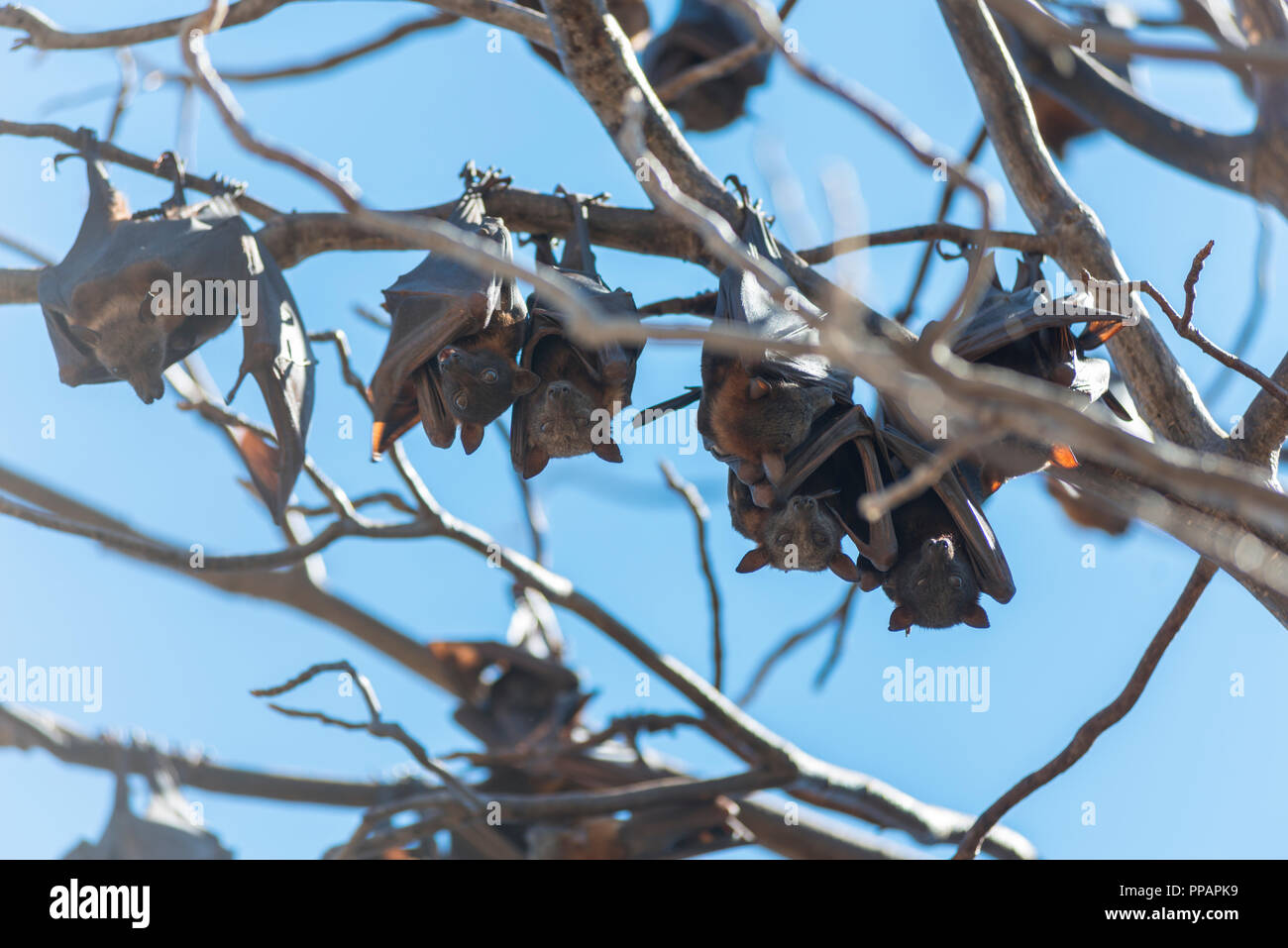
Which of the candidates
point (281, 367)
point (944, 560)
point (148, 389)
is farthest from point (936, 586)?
point (148, 389)

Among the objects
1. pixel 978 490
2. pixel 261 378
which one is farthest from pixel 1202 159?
pixel 261 378

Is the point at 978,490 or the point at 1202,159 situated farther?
the point at 1202,159

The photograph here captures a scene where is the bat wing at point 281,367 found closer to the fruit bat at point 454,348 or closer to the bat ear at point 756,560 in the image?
the fruit bat at point 454,348

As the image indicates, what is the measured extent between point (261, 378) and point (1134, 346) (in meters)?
3.00

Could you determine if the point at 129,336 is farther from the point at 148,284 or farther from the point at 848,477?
the point at 848,477

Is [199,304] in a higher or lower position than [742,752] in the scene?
higher

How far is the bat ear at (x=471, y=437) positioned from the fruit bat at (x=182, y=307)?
0.65 meters

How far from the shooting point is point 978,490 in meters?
4.17

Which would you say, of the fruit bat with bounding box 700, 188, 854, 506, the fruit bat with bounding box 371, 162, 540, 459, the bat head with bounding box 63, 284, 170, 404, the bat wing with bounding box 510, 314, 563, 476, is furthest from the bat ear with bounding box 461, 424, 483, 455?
the bat head with bounding box 63, 284, 170, 404

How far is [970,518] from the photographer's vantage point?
4.03 meters

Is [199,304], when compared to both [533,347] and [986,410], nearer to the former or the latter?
[533,347]

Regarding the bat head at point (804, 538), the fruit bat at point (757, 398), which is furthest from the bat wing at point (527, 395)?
the bat head at point (804, 538)

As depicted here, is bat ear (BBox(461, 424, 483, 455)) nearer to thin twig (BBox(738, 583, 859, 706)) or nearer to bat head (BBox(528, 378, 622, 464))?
bat head (BBox(528, 378, 622, 464))
